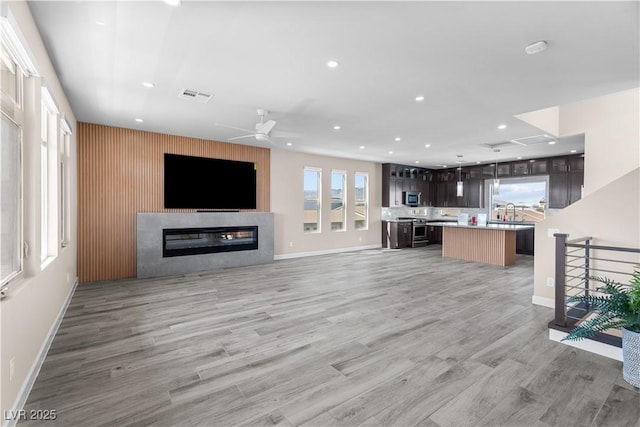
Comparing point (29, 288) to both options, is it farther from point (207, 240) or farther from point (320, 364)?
point (207, 240)

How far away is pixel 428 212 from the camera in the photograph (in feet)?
38.3

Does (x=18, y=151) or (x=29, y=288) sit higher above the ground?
(x=18, y=151)

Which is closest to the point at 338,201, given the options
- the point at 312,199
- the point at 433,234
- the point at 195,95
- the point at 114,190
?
the point at 312,199

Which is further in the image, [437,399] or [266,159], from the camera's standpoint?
[266,159]

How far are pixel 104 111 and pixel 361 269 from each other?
543cm

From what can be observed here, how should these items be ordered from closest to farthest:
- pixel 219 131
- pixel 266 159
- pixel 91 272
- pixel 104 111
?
pixel 104 111, pixel 91 272, pixel 219 131, pixel 266 159

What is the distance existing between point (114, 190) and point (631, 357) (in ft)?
23.8

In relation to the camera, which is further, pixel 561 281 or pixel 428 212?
pixel 428 212

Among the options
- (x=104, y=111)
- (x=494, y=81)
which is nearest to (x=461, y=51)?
(x=494, y=81)

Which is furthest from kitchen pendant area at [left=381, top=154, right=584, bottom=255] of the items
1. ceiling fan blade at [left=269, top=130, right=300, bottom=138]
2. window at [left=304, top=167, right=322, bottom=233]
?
ceiling fan blade at [left=269, top=130, right=300, bottom=138]

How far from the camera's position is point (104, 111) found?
4.62 m

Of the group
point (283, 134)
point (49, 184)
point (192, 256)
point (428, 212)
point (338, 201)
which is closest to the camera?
point (49, 184)

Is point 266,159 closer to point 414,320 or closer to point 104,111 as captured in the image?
point 104,111

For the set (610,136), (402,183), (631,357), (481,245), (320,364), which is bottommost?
(320,364)
